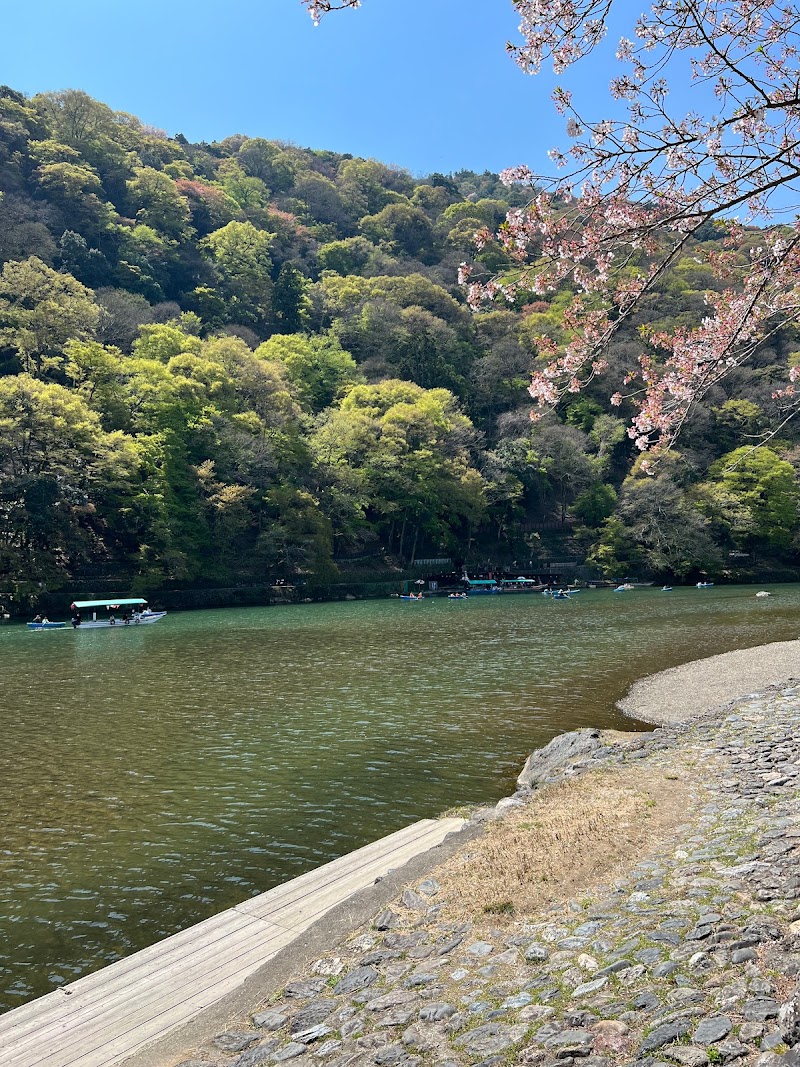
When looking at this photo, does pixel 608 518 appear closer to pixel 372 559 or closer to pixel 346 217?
pixel 372 559

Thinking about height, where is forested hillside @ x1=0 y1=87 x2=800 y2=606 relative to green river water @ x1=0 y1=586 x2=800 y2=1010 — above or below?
above

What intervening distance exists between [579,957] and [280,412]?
52491 mm

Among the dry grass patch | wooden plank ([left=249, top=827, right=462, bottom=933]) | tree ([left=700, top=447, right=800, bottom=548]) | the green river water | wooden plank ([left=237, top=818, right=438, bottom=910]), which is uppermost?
tree ([left=700, top=447, right=800, bottom=548])

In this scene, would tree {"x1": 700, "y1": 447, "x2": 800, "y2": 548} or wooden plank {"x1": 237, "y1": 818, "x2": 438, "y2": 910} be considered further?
tree {"x1": 700, "y1": 447, "x2": 800, "y2": 548}

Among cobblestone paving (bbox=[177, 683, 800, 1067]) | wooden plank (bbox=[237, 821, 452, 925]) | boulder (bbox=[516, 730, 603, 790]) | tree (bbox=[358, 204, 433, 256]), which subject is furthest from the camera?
tree (bbox=[358, 204, 433, 256])

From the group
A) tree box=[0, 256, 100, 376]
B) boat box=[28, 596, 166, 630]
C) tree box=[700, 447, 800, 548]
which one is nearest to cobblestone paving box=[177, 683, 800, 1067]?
boat box=[28, 596, 166, 630]

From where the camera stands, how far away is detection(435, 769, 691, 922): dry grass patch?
549 centimetres

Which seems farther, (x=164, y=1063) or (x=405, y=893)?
(x=405, y=893)

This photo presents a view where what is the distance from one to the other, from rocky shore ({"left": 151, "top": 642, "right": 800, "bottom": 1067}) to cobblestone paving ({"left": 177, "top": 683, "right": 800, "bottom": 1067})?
12mm

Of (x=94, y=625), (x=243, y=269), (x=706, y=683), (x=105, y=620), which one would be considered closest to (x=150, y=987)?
(x=706, y=683)

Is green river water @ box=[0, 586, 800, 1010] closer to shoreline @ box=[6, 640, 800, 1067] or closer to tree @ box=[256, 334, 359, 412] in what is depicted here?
shoreline @ box=[6, 640, 800, 1067]

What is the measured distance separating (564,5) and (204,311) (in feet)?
255

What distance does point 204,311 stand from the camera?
249ft

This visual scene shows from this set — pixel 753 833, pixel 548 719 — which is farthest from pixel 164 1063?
pixel 548 719
